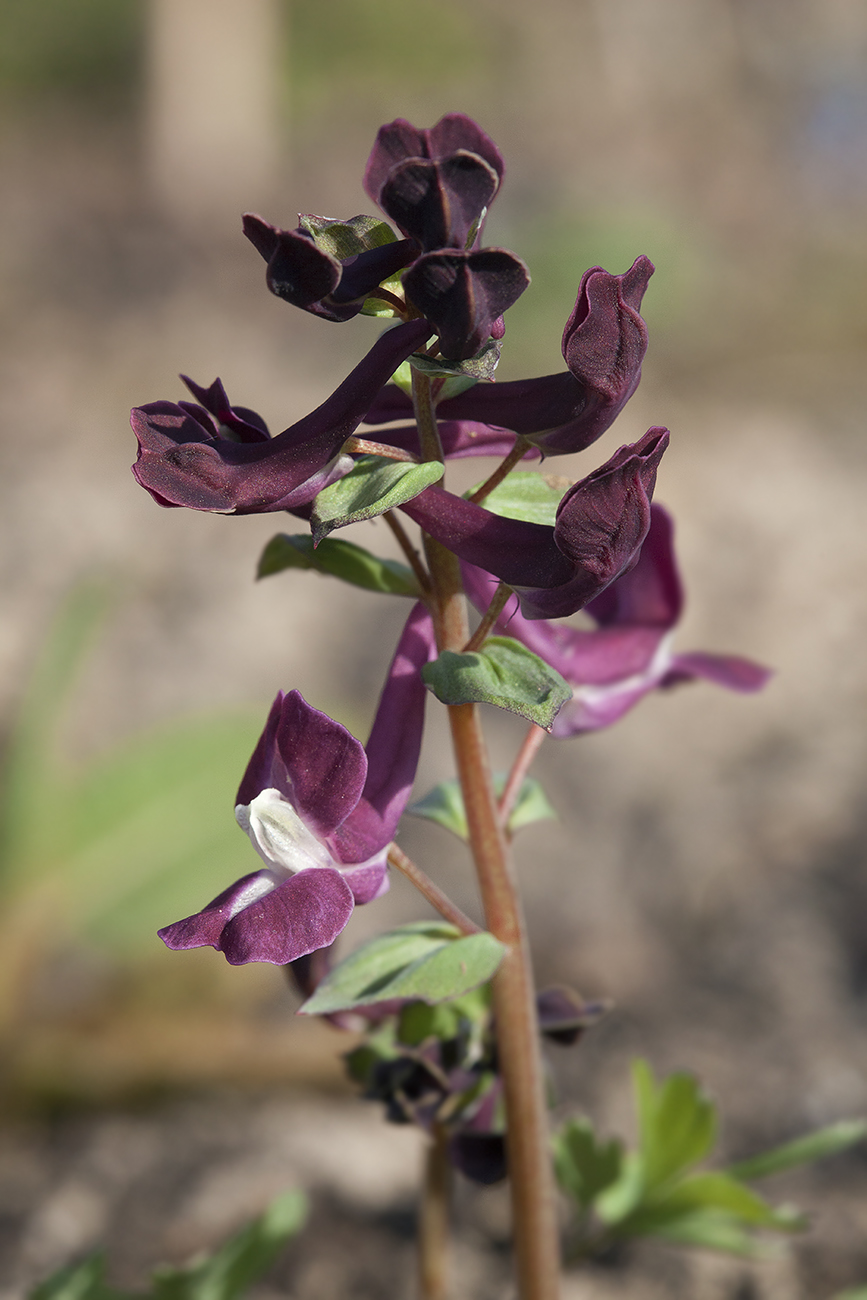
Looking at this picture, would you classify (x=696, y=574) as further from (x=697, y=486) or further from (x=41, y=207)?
(x=41, y=207)

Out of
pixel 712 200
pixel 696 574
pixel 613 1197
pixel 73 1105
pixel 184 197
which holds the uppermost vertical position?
pixel 184 197

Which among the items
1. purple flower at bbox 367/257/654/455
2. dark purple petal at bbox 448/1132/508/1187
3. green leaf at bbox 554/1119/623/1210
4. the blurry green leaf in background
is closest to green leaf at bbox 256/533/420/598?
purple flower at bbox 367/257/654/455

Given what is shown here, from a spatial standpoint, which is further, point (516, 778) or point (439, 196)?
point (516, 778)

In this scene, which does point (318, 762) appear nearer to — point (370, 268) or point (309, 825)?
point (309, 825)

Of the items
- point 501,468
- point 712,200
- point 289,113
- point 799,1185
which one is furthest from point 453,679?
point 289,113

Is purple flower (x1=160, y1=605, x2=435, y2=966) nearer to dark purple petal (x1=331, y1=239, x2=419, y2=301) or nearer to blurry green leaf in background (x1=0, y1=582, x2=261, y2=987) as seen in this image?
dark purple petal (x1=331, y1=239, x2=419, y2=301)

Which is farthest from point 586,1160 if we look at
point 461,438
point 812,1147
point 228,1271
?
point 461,438
